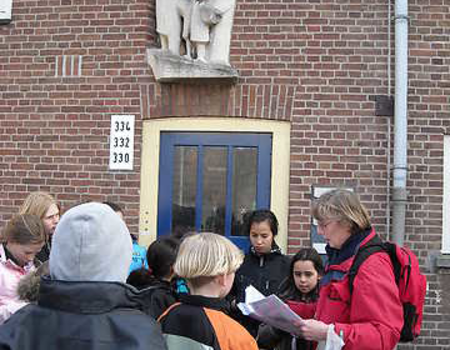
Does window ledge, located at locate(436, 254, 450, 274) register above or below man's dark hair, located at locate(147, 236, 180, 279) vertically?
below

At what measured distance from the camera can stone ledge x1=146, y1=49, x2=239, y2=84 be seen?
19.0 feet

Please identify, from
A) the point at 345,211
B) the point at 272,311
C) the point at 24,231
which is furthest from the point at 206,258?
the point at 24,231

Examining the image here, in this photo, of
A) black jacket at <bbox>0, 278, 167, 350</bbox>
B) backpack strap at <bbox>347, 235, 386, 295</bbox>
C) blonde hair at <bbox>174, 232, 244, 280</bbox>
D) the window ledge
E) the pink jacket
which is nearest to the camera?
black jacket at <bbox>0, 278, 167, 350</bbox>

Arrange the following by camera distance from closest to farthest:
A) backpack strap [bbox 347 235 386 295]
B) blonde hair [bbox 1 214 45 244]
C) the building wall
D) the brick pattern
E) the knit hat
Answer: the knit hat < backpack strap [bbox 347 235 386 295] < blonde hair [bbox 1 214 45 244] < the building wall < the brick pattern

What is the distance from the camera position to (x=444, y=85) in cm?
582

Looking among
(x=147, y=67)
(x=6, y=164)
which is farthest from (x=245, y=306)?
(x=6, y=164)

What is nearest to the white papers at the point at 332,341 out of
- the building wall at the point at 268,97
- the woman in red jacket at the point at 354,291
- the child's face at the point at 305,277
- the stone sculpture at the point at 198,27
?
the woman in red jacket at the point at 354,291

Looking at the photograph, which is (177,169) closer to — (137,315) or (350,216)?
(350,216)

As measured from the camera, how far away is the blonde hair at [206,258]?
94.7 inches

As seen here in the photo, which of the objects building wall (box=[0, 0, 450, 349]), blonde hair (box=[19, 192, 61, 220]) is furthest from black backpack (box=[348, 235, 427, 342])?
building wall (box=[0, 0, 450, 349])

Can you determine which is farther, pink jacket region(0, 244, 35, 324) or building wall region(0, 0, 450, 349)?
building wall region(0, 0, 450, 349)

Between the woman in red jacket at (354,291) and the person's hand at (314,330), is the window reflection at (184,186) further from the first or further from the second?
the person's hand at (314,330)

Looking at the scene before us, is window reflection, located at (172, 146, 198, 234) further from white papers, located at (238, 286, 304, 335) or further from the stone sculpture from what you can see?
white papers, located at (238, 286, 304, 335)

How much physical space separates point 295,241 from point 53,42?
11.0ft
